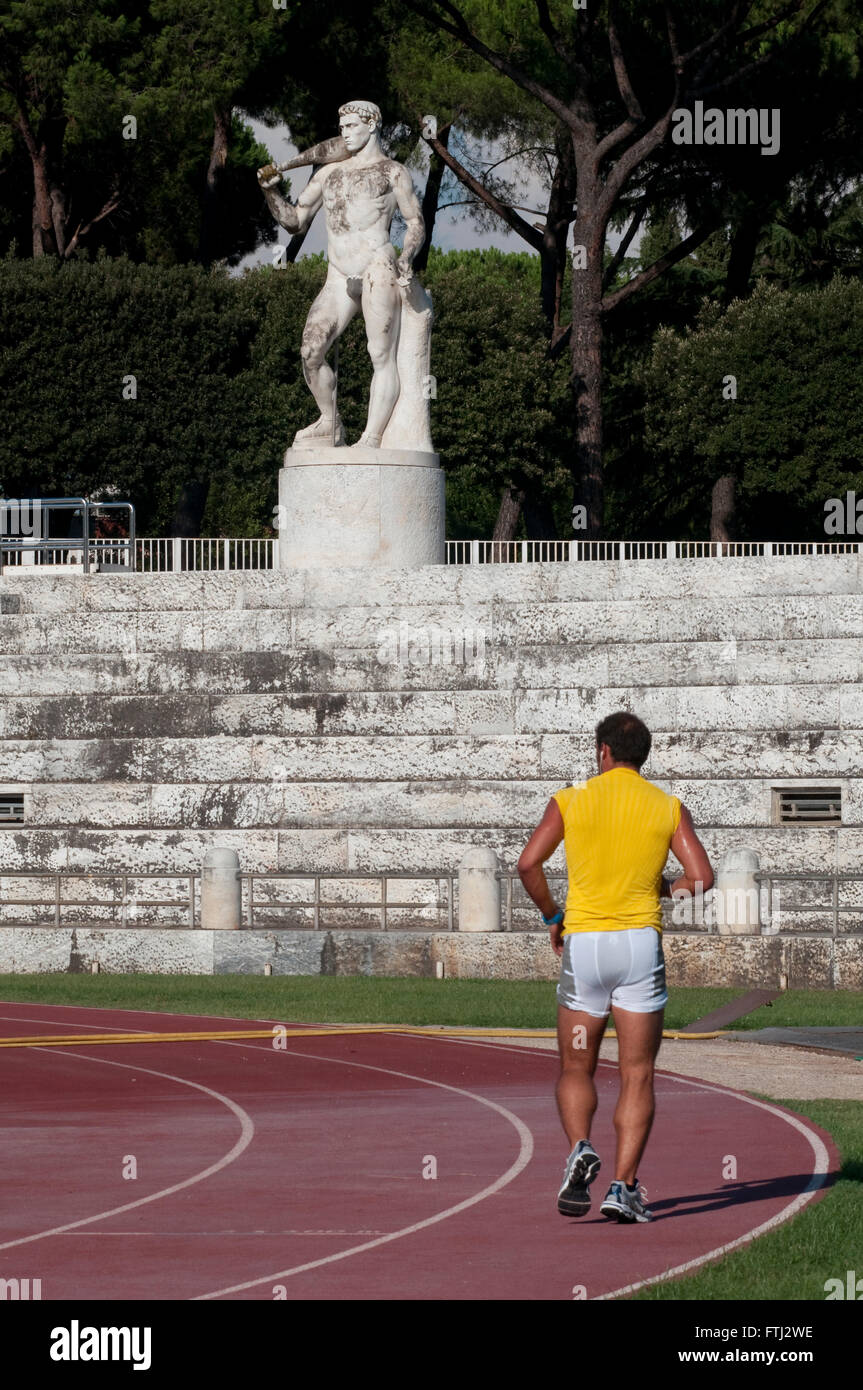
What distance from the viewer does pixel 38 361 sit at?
40531 mm

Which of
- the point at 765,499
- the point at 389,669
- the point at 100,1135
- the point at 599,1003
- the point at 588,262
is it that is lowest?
the point at 100,1135

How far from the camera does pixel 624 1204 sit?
315 inches

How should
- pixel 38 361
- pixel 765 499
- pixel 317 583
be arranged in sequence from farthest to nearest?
pixel 765 499 → pixel 38 361 → pixel 317 583

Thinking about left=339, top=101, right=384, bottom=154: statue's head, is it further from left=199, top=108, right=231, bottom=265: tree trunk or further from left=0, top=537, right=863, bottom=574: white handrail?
left=199, top=108, right=231, bottom=265: tree trunk

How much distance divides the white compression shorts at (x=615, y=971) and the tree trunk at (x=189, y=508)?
120 feet

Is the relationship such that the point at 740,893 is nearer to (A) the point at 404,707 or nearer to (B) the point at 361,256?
(A) the point at 404,707

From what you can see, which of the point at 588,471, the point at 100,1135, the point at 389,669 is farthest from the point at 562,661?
the point at 588,471

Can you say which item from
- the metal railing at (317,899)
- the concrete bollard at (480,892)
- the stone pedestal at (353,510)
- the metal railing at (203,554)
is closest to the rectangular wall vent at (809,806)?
the metal railing at (317,899)

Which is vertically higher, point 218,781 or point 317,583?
point 317,583

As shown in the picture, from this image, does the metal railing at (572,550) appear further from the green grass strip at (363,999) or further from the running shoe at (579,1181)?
the running shoe at (579,1181)

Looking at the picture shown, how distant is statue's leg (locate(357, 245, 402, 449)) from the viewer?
25438 millimetres

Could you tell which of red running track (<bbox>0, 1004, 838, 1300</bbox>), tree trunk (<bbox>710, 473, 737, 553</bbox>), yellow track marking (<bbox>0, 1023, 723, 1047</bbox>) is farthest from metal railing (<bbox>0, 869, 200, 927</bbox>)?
tree trunk (<bbox>710, 473, 737, 553</bbox>)
